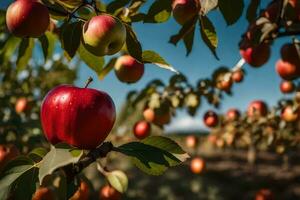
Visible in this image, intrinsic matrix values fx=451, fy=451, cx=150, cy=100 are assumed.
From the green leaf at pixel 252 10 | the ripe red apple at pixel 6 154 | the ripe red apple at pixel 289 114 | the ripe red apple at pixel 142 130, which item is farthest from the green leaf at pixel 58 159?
the ripe red apple at pixel 289 114

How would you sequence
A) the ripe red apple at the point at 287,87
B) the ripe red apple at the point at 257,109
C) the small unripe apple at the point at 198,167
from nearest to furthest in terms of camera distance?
the ripe red apple at the point at 287,87 → the ripe red apple at the point at 257,109 → the small unripe apple at the point at 198,167

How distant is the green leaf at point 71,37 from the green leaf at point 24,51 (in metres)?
0.76

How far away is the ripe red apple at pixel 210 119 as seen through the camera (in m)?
3.89

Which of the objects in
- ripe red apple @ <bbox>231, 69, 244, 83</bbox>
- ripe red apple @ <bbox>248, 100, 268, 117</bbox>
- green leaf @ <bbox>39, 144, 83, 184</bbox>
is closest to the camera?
green leaf @ <bbox>39, 144, 83, 184</bbox>

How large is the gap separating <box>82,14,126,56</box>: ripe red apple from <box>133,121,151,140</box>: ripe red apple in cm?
151

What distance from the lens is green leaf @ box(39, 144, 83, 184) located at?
108 cm

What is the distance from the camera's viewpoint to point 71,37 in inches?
65.8

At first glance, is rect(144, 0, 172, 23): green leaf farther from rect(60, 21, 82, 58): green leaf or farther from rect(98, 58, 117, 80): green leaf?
rect(98, 58, 117, 80): green leaf

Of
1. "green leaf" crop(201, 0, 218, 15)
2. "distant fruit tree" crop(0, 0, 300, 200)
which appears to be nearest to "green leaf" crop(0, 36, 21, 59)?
"distant fruit tree" crop(0, 0, 300, 200)

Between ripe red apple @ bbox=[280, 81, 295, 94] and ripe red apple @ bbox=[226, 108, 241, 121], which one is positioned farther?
ripe red apple @ bbox=[226, 108, 241, 121]

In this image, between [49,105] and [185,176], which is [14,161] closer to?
[49,105]

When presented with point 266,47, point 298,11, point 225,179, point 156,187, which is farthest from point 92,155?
point 225,179

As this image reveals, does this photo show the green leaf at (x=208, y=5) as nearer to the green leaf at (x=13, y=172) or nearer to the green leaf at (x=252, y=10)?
the green leaf at (x=252, y=10)

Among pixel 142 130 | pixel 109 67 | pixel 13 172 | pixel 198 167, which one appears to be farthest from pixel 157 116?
pixel 198 167
